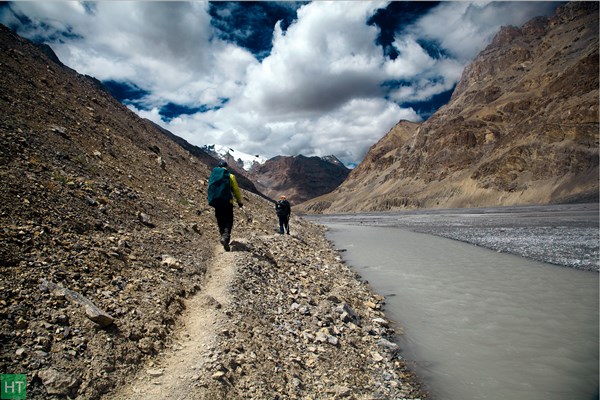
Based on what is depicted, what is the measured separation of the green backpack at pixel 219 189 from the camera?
29.4 ft

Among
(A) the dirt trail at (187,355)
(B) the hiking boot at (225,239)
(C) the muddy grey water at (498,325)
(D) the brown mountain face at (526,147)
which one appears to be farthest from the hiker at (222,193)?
(D) the brown mountain face at (526,147)

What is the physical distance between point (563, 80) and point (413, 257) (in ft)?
532

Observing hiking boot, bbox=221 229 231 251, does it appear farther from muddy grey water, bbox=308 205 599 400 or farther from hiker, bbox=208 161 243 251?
muddy grey water, bbox=308 205 599 400

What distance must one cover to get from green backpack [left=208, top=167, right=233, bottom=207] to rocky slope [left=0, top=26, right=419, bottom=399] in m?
1.57

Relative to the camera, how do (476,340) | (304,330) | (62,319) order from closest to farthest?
(62,319)
(304,330)
(476,340)

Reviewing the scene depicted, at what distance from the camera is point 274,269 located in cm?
950

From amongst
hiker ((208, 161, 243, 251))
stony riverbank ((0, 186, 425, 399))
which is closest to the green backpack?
hiker ((208, 161, 243, 251))

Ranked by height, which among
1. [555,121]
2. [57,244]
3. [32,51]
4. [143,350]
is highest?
[555,121]

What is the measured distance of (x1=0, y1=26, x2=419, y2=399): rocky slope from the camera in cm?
412

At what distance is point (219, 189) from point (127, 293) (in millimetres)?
3966

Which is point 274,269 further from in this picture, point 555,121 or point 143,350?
point 555,121

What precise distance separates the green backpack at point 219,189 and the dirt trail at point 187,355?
2.47 metres

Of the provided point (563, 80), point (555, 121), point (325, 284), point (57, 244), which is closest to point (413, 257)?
point (325, 284)

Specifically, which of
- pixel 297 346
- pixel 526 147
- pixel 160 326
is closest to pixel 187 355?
pixel 160 326
